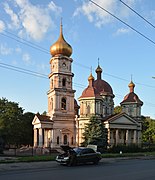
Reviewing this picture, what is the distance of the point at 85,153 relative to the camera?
25.2m

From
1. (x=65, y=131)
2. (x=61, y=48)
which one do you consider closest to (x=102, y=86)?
(x=61, y=48)

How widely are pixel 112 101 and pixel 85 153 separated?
146 ft

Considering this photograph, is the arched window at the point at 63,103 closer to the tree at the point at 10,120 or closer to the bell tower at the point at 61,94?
the bell tower at the point at 61,94

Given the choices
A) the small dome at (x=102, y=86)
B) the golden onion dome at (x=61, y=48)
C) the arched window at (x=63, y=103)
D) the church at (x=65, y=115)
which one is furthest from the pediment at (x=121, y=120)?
the golden onion dome at (x=61, y=48)

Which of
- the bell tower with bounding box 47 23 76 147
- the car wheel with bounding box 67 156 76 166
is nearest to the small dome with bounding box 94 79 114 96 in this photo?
the bell tower with bounding box 47 23 76 147

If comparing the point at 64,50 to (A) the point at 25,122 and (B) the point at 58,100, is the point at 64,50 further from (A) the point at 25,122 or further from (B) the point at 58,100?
(A) the point at 25,122

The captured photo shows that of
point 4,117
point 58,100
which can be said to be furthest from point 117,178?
point 4,117

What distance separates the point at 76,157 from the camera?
79.0 feet

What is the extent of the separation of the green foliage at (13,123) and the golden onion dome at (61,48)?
54.8ft

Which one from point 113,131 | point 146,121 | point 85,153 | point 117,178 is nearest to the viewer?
point 117,178

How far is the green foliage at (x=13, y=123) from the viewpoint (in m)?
63.3

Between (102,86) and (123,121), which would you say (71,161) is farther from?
(102,86)

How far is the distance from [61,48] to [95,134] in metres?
17.3

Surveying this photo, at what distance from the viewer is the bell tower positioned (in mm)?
55594
